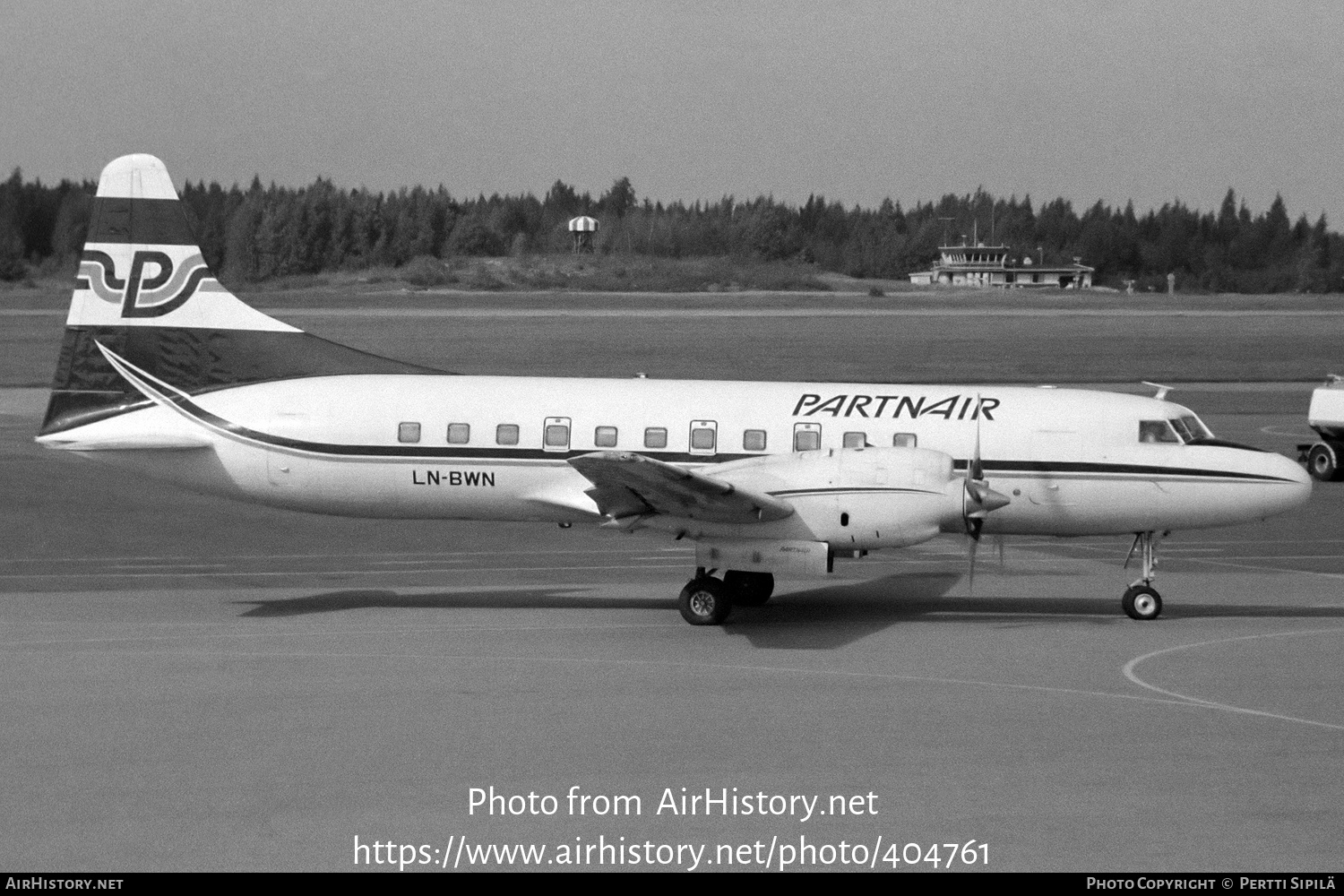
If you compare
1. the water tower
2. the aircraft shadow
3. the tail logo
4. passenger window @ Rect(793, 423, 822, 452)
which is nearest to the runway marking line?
the aircraft shadow

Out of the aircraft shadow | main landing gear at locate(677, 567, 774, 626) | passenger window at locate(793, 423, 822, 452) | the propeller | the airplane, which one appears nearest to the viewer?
the propeller

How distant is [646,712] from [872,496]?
517cm

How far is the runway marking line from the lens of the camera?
1401 centimetres

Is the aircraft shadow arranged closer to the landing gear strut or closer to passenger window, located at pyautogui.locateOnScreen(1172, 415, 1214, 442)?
the landing gear strut

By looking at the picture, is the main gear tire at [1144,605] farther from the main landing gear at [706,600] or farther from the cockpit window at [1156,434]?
the main landing gear at [706,600]

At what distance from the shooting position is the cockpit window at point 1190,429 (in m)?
20.1

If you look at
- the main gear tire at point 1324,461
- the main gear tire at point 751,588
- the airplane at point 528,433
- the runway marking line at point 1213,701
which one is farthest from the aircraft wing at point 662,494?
the main gear tire at point 1324,461

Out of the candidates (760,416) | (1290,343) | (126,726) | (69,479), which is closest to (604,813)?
(126,726)

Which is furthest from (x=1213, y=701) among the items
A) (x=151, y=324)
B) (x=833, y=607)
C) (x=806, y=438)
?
(x=151, y=324)

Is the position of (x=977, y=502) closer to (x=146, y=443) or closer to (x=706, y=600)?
(x=706, y=600)

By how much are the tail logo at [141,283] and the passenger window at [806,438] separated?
27.7 feet

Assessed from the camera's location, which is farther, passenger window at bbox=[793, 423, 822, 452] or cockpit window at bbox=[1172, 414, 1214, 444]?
cockpit window at bbox=[1172, 414, 1214, 444]

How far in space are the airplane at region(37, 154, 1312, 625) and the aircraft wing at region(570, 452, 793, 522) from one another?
0.07 meters

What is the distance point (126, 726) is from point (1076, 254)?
16168 centimetres
